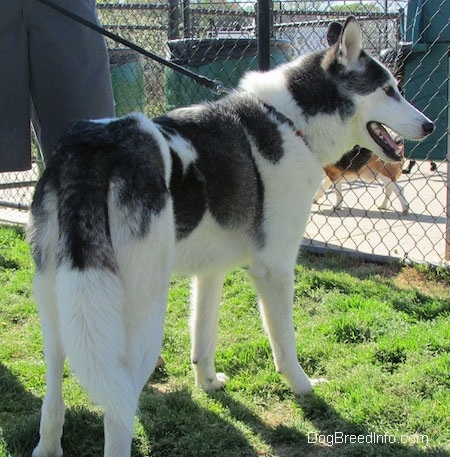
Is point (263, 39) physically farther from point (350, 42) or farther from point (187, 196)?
point (187, 196)

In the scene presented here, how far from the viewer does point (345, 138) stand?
126 inches

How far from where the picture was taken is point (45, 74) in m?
3.11

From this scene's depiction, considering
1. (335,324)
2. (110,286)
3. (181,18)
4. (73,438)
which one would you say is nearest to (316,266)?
(335,324)

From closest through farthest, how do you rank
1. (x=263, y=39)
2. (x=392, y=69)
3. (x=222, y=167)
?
(x=222, y=167) < (x=263, y=39) < (x=392, y=69)

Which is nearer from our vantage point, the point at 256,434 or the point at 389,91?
the point at 256,434

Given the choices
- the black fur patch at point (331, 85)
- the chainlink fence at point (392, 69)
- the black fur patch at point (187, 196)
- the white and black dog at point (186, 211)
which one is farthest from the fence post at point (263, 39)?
the black fur patch at point (187, 196)

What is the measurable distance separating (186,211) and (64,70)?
3.61 ft

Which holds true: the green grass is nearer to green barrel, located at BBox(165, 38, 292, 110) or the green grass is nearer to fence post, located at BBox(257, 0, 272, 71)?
fence post, located at BBox(257, 0, 272, 71)

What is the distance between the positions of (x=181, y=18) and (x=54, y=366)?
5.81 metres

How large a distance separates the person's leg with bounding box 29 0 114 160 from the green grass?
1.28 m

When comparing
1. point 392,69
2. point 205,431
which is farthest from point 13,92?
point 392,69

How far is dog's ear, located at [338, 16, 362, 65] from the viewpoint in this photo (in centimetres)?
304

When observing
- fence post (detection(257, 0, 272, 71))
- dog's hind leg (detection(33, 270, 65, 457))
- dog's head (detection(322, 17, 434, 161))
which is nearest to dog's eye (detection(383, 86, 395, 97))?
dog's head (detection(322, 17, 434, 161))

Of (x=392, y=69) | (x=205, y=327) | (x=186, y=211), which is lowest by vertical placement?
(x=205, y=327)
